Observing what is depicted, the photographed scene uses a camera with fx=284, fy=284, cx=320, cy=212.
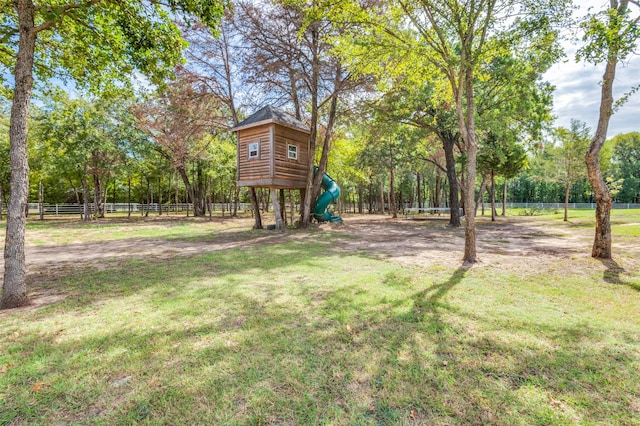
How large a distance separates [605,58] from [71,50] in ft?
38.2

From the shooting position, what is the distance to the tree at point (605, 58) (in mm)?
5508

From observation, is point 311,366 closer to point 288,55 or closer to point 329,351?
point 329,351

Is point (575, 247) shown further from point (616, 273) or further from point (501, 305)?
point (501, 305)

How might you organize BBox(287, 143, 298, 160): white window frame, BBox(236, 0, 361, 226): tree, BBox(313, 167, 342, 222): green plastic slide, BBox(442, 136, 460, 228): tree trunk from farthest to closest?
BBox(313, 167, 342, 222): green plastic slide → BBox(442, 136, 460, 228): tree trunk → BBox(287, 143, 298, 160): white window frame → BBox(236, 0, 361, 226): tree

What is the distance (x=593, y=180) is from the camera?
7.66 metres

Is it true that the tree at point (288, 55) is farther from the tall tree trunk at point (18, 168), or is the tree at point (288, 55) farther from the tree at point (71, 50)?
the tall tree trunk at point (18, 168)

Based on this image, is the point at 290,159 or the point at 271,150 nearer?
the point at 271,150

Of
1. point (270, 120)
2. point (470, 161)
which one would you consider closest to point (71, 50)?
point (270, 120)

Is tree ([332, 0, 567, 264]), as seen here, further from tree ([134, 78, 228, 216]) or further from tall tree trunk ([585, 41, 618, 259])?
tree ([134, 78, 228, 216])

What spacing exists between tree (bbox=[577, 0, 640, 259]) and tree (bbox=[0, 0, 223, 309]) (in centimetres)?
751

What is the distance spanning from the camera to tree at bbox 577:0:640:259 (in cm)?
551

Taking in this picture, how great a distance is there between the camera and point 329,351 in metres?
3.20

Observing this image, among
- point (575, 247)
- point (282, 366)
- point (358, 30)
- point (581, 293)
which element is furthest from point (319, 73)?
point (282, 366)

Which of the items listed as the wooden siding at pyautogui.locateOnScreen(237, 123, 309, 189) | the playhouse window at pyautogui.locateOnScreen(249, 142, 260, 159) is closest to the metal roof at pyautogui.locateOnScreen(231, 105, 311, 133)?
the wooden siding at pyautogui.locateOnScreen(237, 123, 309, 189)
